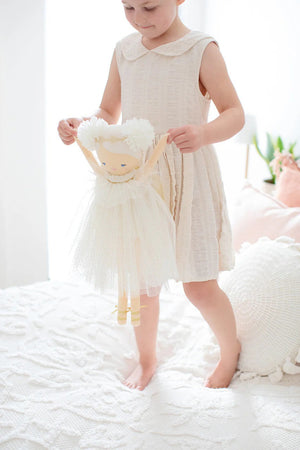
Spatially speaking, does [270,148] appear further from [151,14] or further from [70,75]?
[151,14]

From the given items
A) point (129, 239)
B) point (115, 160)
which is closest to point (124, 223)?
point (129, 239)

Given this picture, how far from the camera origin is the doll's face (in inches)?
40.9

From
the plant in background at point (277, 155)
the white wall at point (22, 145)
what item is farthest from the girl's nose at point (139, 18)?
the white wall at point (22, 145)

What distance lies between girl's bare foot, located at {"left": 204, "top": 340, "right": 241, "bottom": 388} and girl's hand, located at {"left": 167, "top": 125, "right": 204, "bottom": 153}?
632 mm

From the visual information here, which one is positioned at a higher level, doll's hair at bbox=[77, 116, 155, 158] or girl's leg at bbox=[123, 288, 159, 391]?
doll's hair at bbox=[77, 116, 155, 158]

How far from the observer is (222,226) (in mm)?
1207

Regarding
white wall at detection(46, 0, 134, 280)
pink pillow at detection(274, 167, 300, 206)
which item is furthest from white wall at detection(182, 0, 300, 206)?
white wall at detection(46, 0, 134, 280)

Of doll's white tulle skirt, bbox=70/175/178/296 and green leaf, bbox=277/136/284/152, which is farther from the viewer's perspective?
green leaf, bbox=277/136/284/152

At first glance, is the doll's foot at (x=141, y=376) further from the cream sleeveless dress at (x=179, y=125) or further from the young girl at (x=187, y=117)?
the cream sleeveless dress at (x=179, y=125)

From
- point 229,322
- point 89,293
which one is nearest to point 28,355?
point 89,293

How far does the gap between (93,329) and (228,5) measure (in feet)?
6.74

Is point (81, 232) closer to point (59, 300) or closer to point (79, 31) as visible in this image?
point (59, 300)

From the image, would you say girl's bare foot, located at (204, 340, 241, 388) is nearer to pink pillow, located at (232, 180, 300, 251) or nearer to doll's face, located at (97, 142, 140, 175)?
pink pillow, located at (232, 180, 300, 251)

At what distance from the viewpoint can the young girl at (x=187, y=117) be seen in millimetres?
1077
